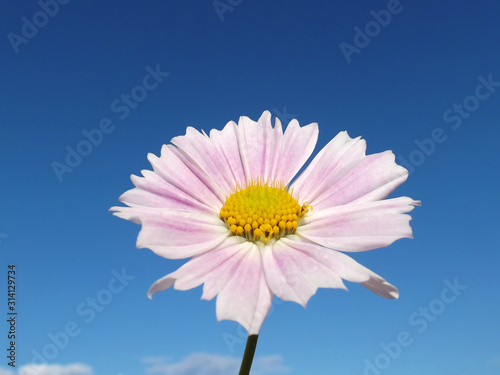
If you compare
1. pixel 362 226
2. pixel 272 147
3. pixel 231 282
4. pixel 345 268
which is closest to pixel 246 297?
pixel 231 282

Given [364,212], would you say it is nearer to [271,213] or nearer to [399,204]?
[399,204]

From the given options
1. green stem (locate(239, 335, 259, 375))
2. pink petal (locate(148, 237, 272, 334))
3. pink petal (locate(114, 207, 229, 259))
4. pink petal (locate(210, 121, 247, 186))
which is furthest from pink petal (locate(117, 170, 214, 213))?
green stem (locate(239, 335, 259, 375))

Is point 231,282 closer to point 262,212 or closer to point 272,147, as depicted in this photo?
point 262,212

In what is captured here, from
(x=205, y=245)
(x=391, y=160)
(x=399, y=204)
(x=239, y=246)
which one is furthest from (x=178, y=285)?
(x=391, y=160)

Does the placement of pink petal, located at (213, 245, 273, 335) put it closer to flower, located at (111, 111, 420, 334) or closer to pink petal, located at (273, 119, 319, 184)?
flower, located at (111, 111, 420, 334)

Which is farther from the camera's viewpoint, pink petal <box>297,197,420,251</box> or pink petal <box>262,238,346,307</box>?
pink petal <box>297,197,420,251</box>

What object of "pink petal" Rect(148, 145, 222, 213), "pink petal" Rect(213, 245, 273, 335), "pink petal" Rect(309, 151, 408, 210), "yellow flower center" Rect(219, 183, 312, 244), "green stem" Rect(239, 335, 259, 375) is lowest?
"green stem" Rect(239, 335, 259, 375)


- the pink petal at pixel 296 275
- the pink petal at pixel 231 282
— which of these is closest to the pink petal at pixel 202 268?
the pink petal at pixel 231 282
